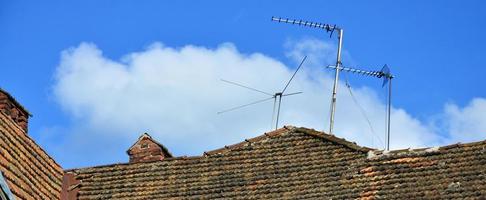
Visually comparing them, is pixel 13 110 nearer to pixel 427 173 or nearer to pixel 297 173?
pixel 297 173

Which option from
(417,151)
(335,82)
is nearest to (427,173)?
(417,151)

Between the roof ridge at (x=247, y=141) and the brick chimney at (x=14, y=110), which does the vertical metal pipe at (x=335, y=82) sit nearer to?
the roof ridge at (x=247, y=141)

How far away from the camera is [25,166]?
15.7m

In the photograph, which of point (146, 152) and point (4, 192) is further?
point (146, 152)

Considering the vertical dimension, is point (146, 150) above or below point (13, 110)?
below

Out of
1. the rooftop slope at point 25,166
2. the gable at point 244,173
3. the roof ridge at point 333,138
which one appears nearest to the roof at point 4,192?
the rooftop slope at point 25,166

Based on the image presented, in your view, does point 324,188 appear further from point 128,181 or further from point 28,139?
point 28,139

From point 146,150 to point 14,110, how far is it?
8.15ft

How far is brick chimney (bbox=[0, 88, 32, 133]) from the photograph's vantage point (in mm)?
17406

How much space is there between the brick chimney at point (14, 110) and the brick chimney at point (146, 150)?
1979 millimetres

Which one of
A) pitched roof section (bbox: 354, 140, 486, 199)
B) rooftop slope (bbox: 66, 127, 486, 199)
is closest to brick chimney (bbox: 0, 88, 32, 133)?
rooftop slope (bbox: 66, 127, 486, 199)

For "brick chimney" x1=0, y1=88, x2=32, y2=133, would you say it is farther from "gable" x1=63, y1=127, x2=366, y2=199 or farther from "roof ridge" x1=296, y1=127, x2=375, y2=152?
"roof ridge" x1=296, y1=127, x2=375, y2=152

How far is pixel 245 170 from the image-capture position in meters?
16.7

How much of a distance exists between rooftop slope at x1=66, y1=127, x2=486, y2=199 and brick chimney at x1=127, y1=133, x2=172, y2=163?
566mm
